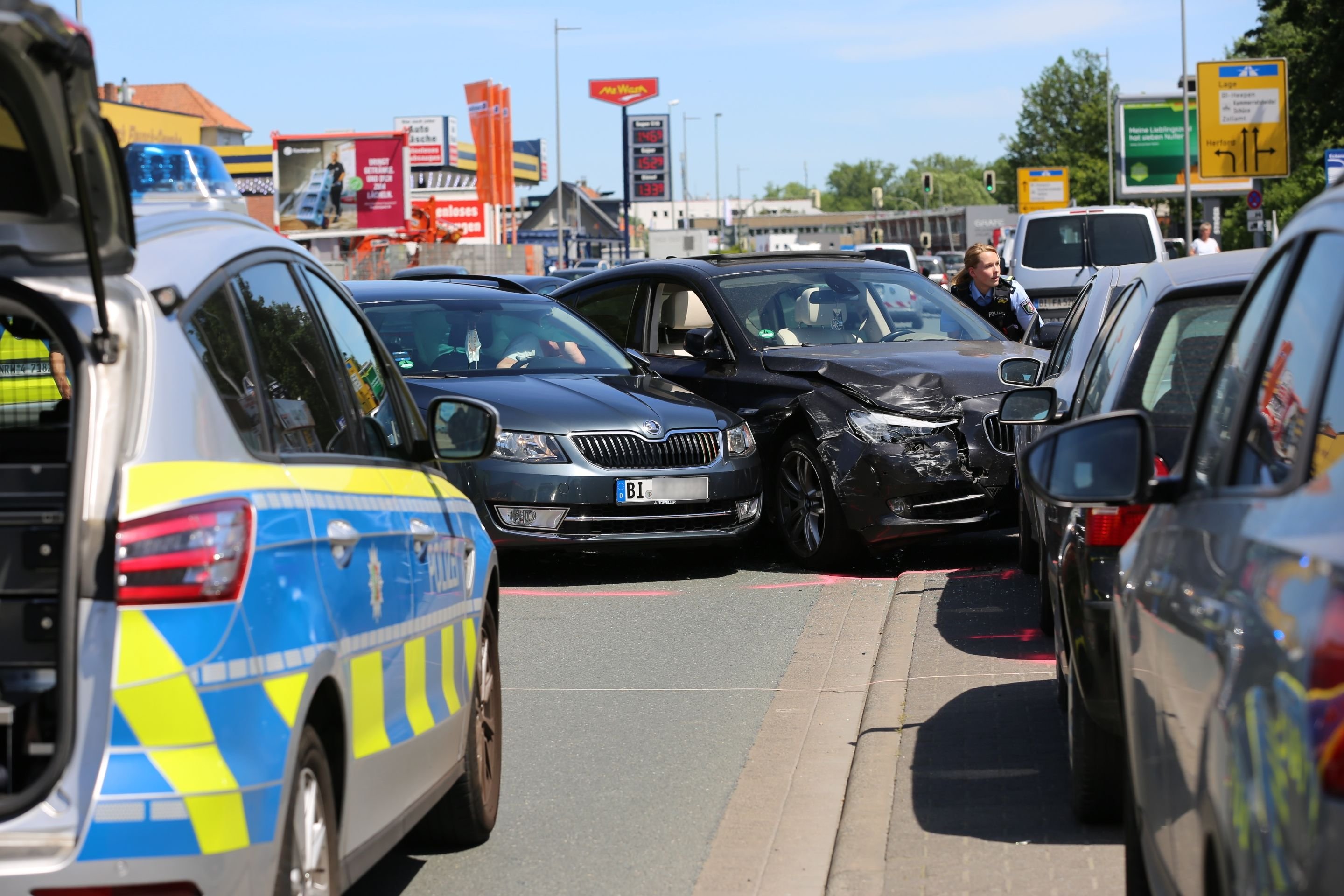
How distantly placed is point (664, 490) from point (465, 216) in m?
101

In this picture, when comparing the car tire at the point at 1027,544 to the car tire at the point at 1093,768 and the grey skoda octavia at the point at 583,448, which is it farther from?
the car tire at the point at 1093,768

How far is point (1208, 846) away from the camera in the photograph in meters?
2.55

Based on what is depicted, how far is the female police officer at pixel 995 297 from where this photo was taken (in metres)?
13.6

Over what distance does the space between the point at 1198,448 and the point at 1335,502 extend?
124cm

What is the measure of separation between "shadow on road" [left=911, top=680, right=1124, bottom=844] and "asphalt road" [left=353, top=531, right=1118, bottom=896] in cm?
1

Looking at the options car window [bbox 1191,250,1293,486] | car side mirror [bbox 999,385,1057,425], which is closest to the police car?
A: car window [bbox 1191,250,1293,486]

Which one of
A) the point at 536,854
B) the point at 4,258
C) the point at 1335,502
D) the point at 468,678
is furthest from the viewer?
the point at 536,854

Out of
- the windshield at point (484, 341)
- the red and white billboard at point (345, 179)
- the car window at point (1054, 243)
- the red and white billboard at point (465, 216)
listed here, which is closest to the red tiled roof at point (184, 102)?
the red and white billboard at point (465, 216)

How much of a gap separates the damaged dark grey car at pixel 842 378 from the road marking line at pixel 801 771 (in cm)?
116

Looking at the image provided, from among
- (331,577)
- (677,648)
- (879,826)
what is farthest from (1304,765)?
(677,648)

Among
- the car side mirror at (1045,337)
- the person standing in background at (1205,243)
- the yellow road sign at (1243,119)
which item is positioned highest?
the yellow road sign at (1243,119)

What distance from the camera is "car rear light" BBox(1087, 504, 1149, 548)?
5.10m

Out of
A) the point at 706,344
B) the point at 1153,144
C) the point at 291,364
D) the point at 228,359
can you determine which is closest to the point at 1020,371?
the point at 706,344

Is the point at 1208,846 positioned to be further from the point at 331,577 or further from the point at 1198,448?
the point at 331,577
